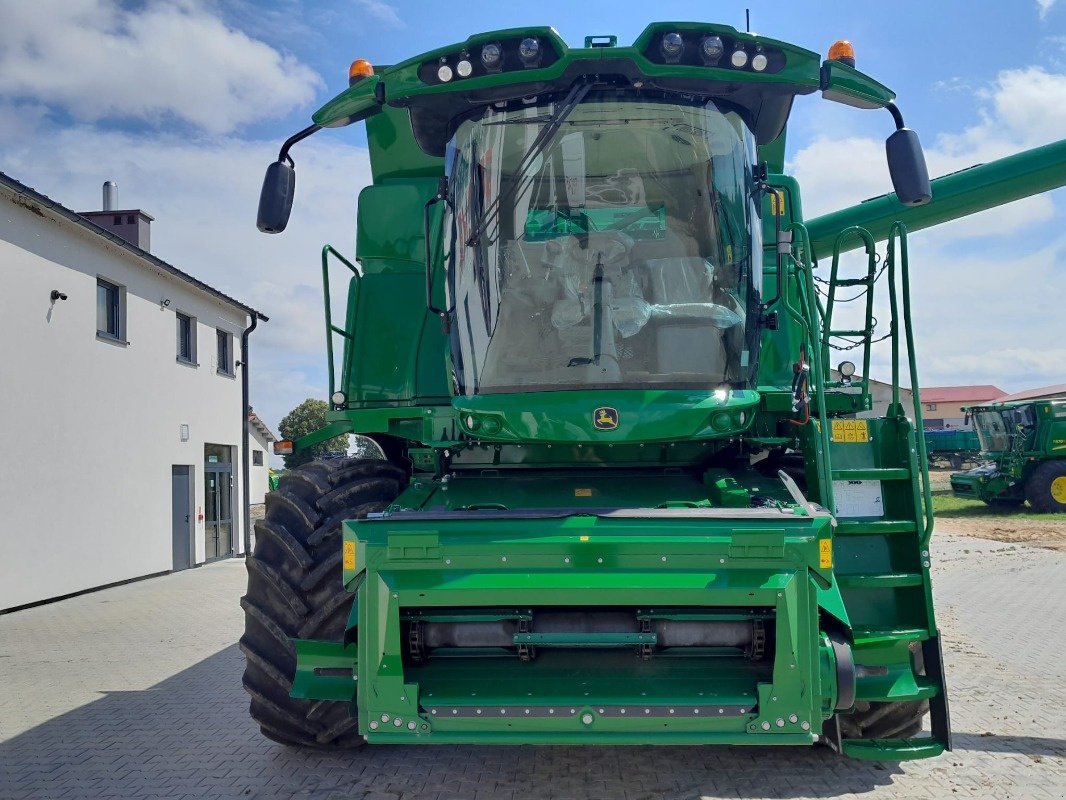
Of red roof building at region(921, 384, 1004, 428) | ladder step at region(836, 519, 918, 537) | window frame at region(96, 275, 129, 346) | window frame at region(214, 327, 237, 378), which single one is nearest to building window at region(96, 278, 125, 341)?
window frame at region(96, 275, 129, 346)

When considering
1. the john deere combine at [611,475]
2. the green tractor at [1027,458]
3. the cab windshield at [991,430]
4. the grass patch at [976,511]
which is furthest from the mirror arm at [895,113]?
the cab windshield at [991,430]

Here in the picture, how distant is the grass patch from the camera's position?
20572 mm

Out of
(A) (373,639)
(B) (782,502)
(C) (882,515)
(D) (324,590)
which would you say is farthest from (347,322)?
(C) (882,515)

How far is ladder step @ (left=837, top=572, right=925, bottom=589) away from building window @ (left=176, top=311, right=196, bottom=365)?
1398 centimetres

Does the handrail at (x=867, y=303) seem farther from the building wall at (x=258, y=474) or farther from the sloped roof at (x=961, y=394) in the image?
the sloped roof at (x=961, y=394)

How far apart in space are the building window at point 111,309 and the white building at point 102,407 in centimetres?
2

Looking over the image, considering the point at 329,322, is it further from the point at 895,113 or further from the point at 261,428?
the point at 261,428

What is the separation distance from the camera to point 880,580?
3896mm

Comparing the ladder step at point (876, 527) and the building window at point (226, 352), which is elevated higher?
the building window at point (226, 352)

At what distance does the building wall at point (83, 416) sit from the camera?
10641 millimetres

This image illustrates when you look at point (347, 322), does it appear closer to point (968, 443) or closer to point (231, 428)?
point (231, 428)

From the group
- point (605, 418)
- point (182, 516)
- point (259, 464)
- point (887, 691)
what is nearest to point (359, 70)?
point (605, 418)

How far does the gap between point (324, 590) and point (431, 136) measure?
2251 mm

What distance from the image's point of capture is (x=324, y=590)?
13.3 feet
